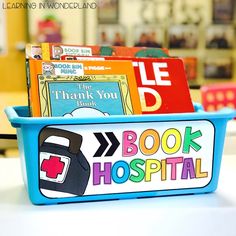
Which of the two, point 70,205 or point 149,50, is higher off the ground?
point 149,50

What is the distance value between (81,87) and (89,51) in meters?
0.09

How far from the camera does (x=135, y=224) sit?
47 centimetres

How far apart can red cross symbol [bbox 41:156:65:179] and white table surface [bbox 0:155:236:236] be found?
1.7 inches

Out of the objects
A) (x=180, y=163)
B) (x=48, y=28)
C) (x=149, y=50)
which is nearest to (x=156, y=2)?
(x=48, y=28)

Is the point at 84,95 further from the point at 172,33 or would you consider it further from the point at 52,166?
the point at 172,33

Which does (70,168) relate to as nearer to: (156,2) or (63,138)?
(63,138)

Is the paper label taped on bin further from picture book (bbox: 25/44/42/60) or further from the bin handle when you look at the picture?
picture book (bbox: 25/44/42/60)

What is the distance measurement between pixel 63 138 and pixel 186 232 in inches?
7.0

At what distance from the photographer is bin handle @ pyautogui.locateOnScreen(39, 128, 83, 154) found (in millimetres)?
460

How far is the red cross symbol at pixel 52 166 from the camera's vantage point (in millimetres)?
467

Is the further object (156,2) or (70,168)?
(156,2)

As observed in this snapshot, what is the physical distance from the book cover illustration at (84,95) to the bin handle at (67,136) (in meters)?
0.03

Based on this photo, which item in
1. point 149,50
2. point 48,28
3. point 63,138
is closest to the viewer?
point 63,138

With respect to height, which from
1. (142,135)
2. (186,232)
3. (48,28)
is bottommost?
(186,232)
